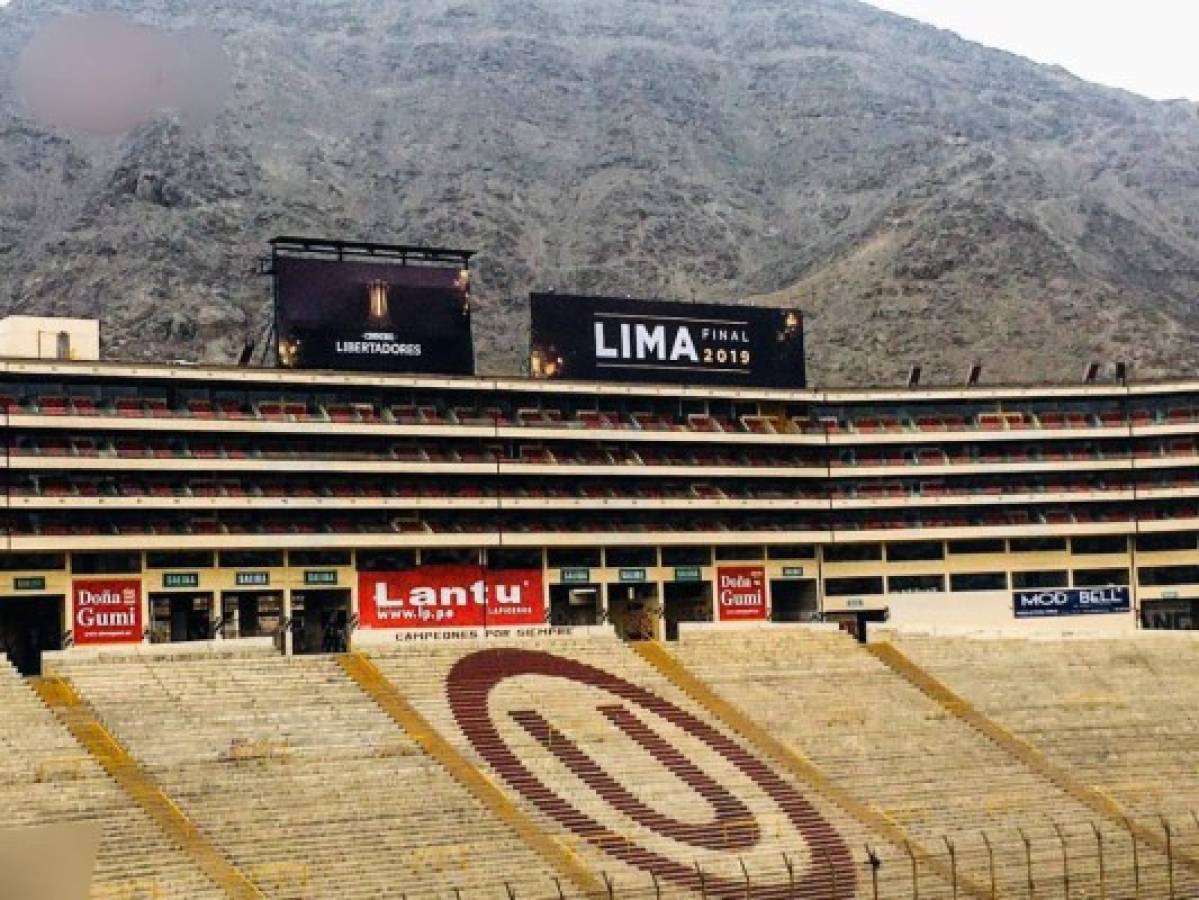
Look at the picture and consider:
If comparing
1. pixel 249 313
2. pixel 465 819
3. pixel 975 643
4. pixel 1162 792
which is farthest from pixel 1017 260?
pixel 465 819

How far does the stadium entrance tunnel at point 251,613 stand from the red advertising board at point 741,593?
85.4 ft

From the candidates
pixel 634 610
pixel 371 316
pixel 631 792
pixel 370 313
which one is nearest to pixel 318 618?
pixel 371 316

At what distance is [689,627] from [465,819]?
27689mm

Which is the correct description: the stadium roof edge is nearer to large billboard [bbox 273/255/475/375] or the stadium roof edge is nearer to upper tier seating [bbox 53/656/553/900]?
large billboard [bbox 273/255/475/375]

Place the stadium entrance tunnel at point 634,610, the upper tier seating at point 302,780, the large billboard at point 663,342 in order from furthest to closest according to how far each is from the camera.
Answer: the stadium entrance tunnel at point 634,610
the large billboard at point 663,342
the upper tier seating at point 302,780

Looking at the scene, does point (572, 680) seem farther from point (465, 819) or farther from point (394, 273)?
point (394, 273)

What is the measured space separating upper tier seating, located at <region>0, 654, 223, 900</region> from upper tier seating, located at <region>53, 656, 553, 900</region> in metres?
2.12

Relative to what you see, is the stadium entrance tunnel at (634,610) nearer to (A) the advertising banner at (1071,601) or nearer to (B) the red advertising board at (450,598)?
(B) the red advertising board at (450,598)

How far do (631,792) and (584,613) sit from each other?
3297cm

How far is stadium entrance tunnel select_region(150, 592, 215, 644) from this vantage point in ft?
312

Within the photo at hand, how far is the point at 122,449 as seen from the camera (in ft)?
300

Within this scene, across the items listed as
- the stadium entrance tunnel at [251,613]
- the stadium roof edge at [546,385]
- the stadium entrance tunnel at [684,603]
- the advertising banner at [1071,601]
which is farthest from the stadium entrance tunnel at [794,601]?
the stadium entrance tunnel at [251,613]

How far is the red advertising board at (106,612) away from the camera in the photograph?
89.9 m

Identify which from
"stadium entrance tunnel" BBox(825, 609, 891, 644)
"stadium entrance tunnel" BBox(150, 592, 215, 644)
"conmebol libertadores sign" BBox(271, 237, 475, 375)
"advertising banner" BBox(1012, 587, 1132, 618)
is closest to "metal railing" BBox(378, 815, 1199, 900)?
"stadium entrance tunnel" BBox(825, 609, 891, 644)
